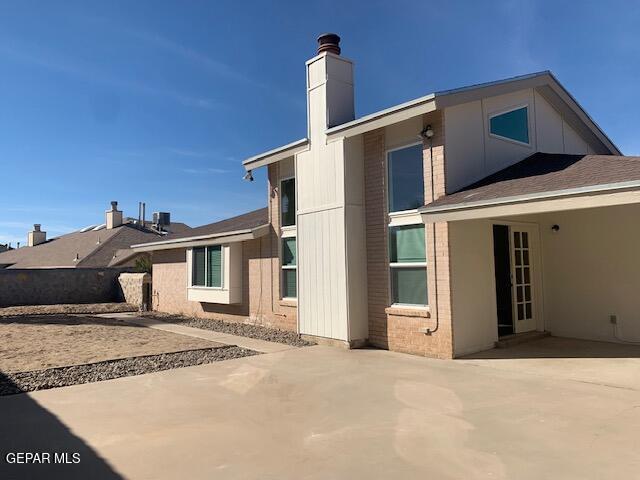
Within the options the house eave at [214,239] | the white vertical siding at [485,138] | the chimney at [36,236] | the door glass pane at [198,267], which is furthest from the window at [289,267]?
the chimney at [36,236]

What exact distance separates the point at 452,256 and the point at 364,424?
A: 162 inches

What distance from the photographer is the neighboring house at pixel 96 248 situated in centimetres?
3316

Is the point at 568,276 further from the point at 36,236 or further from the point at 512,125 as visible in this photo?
the point at 36,236

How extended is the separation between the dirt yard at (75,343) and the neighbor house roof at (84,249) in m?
19.9

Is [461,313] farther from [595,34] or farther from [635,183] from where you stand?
[595,34]

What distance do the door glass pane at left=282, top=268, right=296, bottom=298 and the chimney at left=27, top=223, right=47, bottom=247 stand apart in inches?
1863

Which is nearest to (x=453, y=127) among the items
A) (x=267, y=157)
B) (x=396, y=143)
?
(x=396, y=143)

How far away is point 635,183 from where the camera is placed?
5.83 m

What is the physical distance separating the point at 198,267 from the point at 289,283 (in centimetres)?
479

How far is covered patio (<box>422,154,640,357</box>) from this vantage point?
7277mm

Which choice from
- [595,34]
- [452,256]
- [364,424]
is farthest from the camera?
[595,34]

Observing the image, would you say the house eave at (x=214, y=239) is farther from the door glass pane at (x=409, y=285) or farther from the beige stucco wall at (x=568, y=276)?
the beige stucco wall at (x=568, y=276)

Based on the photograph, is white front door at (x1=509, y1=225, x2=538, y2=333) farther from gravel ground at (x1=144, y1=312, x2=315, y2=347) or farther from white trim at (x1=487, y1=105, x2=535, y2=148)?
gravel ground at (x1=144, y1=312, x2=315, y2=347)

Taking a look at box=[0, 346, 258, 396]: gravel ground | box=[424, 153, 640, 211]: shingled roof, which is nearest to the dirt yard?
box=[0, 346, 258, 396]: gravel ground
